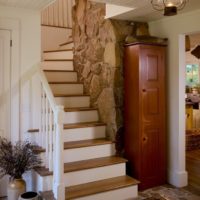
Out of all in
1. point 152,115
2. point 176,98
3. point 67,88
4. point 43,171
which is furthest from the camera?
point 67,88

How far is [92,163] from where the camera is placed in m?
3.55

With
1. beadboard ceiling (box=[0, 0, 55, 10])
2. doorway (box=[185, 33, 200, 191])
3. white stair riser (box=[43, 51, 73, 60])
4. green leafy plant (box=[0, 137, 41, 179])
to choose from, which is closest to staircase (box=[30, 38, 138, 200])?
green leafy plant (box=[0, 137, 41, 179])

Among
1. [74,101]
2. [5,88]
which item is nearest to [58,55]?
[74,101]

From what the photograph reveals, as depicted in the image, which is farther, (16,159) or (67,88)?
(67,88)

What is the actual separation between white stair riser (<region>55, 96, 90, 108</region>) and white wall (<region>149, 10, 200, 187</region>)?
4.35 ft

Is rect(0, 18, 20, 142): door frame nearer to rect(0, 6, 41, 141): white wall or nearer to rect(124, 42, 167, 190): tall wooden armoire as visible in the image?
rect(0, 6, 41, 141): white wall

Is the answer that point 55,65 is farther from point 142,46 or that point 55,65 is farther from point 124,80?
point 142,46

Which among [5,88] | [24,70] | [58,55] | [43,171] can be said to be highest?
[58,55]

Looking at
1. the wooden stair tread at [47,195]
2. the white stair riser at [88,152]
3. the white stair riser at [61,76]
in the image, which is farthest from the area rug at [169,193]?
the white stair riser at [61,76]

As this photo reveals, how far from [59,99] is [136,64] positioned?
136 centimetres

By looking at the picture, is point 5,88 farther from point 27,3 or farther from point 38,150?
point 27,3

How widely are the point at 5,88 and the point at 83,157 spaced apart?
1.34 m

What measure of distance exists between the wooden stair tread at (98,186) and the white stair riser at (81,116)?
108cm

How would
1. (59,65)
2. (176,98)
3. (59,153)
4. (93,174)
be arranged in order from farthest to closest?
(59,65) → (176,98) → (93,174) → (59,153)
